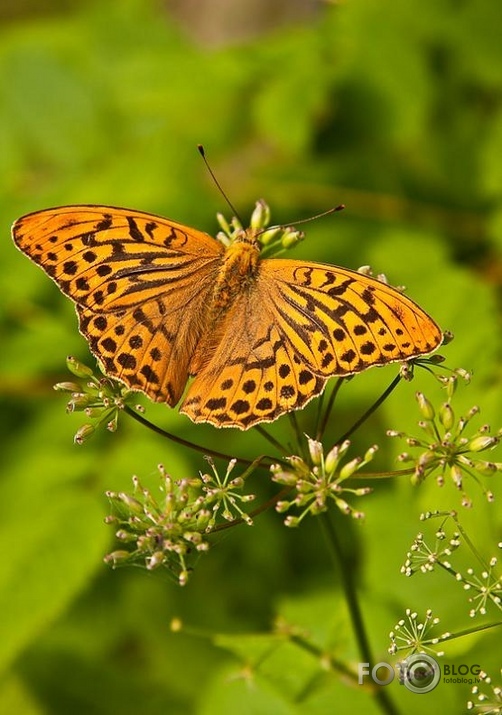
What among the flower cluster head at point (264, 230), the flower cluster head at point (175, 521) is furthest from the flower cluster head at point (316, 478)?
the flower cluster head at point (264, 230)

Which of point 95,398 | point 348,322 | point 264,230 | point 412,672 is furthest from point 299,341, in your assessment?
point 412,672

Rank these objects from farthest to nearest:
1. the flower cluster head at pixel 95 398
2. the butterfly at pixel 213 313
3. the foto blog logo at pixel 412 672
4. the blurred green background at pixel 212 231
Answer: the blurred green background at pixel 212 231 → the foto blog logo at pixel 412 672 → the flower cluster head at pixel 95 398 → the butterfly at pixel 213 313

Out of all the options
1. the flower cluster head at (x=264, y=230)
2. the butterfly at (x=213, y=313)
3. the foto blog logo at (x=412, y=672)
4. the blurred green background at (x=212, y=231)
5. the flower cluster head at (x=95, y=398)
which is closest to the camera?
the butterfly at (x=213, y=313)

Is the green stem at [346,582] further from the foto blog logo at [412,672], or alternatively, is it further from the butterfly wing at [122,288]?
the butterfly wing at [122,288]

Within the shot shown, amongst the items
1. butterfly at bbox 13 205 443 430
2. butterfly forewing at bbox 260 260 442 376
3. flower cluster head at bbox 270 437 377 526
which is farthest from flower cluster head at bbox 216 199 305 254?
flower cluster head at bbox 270 437 377 526

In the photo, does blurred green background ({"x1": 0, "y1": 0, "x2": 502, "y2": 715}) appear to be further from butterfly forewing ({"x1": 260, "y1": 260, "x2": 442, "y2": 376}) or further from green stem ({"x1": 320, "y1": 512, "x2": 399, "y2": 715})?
butterfly forewing ({"x1": 260, "y1": 260, "x2": 442, "y2": 376})

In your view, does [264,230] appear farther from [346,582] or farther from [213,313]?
[346,582]

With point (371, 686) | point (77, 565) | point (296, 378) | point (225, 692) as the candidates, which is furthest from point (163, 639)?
point (296, 378)
